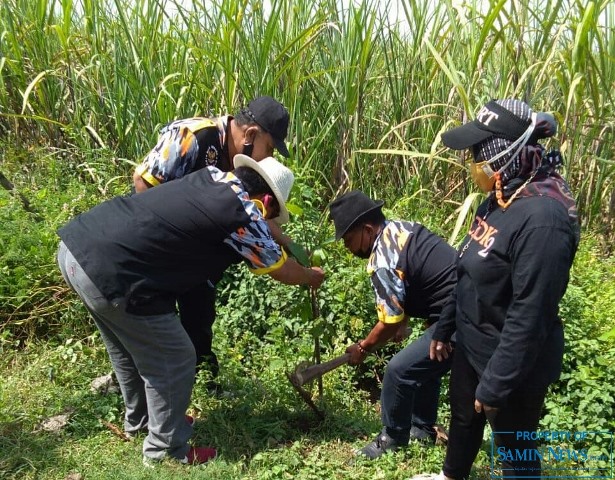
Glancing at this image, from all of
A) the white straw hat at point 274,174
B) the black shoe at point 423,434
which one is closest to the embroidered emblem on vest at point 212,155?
the white straw hat at point 274,174

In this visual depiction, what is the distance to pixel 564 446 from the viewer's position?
327 centimetres

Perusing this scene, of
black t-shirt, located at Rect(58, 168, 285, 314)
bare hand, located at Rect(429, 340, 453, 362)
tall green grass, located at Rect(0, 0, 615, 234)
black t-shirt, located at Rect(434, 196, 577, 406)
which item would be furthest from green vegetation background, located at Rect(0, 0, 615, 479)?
black t-shirt, located at Rect(434, 196, 577, 406)

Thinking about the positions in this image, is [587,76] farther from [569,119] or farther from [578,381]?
[578,381]

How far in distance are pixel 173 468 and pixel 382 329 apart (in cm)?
115

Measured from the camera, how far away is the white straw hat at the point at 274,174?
9.09 feet

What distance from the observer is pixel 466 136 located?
229cm

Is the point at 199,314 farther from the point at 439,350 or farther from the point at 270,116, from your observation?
the point at 439,350

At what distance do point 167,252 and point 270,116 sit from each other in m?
0.95

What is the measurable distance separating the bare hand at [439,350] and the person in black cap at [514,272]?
0.97 feet

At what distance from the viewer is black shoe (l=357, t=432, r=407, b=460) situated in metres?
3.15

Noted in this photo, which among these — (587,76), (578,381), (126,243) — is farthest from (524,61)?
(126,243)

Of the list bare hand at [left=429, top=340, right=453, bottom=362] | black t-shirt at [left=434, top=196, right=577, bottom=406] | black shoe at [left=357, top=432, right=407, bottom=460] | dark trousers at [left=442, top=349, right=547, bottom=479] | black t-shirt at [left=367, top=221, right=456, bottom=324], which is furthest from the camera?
black shoe at [left=357, top=432, right=407, bottom=460]

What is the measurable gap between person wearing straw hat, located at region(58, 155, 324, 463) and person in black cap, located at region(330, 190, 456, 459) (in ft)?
1.03

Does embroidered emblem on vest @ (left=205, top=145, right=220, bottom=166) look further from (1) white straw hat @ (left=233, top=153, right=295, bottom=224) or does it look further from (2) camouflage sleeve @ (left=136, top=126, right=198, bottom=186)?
(1) white straw hat @ (left=233, top=153, right=295, bottom=224)
